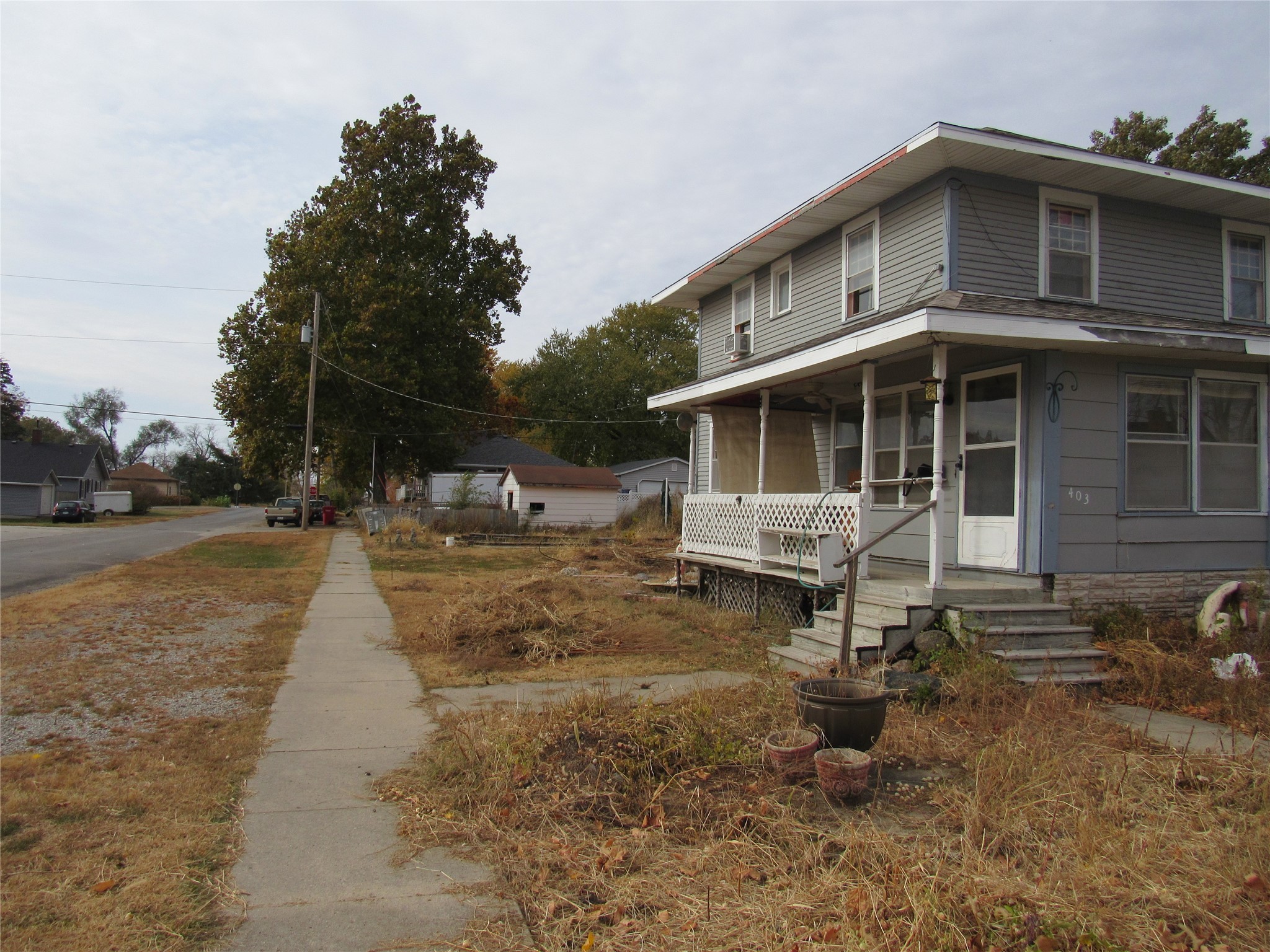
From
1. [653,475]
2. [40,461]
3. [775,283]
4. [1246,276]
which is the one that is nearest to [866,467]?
[775,283]

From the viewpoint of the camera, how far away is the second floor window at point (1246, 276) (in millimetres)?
11062

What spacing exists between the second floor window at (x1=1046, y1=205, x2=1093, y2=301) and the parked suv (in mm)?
48617

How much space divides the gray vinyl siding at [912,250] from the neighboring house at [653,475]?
33.8 meters

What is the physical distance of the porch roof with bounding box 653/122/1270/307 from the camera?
9203 mm

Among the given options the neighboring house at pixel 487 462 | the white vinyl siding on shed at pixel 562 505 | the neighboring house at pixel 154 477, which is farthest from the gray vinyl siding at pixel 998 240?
the neighboring house at pixel 154 477

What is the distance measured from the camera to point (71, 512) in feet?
143

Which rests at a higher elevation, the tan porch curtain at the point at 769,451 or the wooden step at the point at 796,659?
the tan porch curtain at the point at 769,451

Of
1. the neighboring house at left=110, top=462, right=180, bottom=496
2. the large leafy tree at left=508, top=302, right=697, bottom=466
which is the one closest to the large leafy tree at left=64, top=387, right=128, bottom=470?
the neighboring house at left=110, top=462, right=180, bottom=496

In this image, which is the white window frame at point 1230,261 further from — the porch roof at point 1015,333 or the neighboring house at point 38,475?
the neighboring house at point 38,475

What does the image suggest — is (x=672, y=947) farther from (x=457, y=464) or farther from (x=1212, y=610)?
(x=457, y=464)

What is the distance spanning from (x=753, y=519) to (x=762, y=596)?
1.17 meters

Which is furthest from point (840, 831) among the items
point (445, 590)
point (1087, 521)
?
point (445, 590)

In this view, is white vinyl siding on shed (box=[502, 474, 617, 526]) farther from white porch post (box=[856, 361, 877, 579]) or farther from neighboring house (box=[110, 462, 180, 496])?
neighboring house (box=[110, 462, 180, 496])

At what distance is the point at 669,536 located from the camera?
29.5 meters
